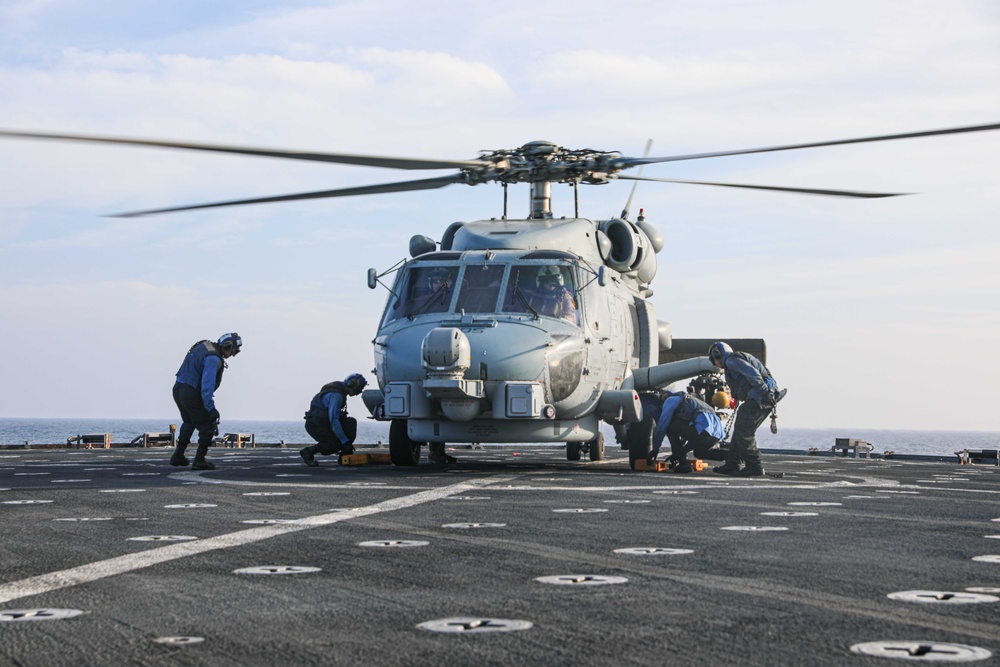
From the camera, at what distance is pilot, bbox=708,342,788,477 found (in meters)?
18.1

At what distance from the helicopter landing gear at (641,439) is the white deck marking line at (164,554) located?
28.1 feet

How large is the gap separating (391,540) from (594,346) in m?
10.8

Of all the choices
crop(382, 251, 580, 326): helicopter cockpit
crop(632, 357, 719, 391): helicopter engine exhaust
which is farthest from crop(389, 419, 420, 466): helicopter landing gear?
crop(632, 357, 719, 391): helicopter engine exhaust

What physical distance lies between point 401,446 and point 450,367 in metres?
3.66

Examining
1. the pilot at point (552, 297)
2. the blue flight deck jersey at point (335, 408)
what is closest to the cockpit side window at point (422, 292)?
the pilot at point (552, 297)

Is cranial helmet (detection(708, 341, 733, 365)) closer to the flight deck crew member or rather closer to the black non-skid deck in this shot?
the black non-skid deck

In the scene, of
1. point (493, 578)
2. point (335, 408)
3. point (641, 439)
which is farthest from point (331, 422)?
point (493, 578)

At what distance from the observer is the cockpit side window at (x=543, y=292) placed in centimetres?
1831

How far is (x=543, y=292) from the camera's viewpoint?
18.5m

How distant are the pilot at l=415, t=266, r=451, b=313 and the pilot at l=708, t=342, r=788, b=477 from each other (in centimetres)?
453

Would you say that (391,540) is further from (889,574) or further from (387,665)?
(387,665)

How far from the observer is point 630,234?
2138 centimetres

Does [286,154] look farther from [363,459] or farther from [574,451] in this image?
[574,451]

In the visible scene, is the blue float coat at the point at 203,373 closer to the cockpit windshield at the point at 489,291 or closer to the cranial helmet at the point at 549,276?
the cockpit windshield at the point at 489,291
